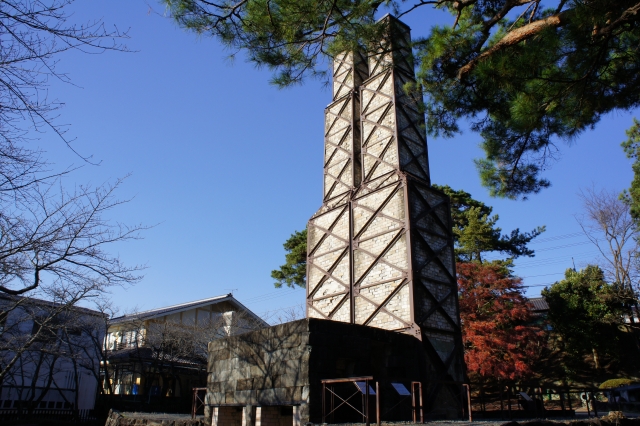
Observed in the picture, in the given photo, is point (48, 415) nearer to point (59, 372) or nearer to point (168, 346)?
point (59, 372)

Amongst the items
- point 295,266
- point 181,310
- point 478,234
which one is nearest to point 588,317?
point 478,234

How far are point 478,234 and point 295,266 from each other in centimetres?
960

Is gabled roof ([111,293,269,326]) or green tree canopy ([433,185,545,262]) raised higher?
green tree canopy ([433,185,545,262])

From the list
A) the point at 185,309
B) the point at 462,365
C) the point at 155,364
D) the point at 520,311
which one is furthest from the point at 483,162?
the point at 185,309

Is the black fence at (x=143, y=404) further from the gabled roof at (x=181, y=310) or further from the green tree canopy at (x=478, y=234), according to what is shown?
the green tree canopy at (x=478, y=234)

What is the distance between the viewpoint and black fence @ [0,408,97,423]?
51.9 feet

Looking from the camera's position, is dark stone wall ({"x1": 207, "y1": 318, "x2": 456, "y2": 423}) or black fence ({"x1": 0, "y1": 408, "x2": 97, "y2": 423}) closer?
dark stone wall ({"x1": 207, "y1": 318, "x2": 456, "y2": 423})

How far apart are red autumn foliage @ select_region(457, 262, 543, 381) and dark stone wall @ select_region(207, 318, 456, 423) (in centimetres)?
717

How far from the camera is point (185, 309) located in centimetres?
2456

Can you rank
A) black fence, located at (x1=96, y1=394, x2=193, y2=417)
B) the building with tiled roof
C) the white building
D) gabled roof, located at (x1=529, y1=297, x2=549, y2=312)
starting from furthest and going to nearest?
gabled roof, located at (x1=529, y1=297, x2=549, y2=312) → the building with tiled roof → black fence, located at (x1=96, y1=394, x2=193, y2=417) → the white building

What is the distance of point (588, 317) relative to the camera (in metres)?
22.7

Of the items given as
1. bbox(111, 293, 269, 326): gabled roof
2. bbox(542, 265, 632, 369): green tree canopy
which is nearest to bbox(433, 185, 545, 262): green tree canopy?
bbox(542, 265, 632, 369): green tree canopy

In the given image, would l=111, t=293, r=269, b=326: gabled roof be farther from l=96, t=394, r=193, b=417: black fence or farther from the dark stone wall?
the dark stone wall

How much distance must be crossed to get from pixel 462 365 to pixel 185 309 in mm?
16227
